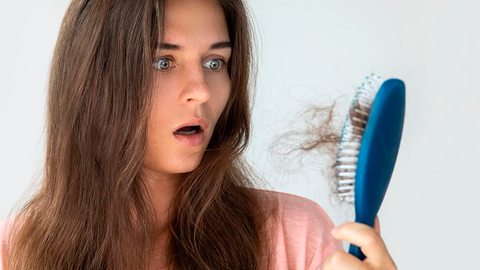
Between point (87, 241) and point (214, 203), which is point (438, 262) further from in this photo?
point (87, 241)

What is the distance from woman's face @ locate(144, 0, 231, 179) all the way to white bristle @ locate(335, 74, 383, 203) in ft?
1.10

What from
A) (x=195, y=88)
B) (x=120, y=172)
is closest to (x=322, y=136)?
(x=195, y=88)

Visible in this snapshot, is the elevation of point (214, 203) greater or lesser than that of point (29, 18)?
lesser

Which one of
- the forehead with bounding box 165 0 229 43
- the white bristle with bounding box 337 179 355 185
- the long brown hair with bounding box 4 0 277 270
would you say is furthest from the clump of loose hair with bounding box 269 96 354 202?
the forehead with bounding box 165 0 229 43

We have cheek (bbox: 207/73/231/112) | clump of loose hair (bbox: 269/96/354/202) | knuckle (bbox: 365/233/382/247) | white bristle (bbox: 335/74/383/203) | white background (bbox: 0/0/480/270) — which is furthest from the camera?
white background (bbox: 0/0/480/270)

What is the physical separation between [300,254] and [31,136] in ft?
3.14

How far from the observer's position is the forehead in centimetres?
133

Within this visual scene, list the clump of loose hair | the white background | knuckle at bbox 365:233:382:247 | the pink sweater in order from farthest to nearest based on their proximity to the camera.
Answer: the white background
the pink sweater
the clump of loose hair
knuckle at bbox 365:233:382:247

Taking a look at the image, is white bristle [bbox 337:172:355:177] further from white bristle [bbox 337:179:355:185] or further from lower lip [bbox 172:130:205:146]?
lower lip [bbox 172:130:205:146]

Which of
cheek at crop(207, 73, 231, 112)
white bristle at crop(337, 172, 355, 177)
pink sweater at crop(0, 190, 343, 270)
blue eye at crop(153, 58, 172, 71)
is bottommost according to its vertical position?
pink sweater at crop(0, 190, 343, 270)

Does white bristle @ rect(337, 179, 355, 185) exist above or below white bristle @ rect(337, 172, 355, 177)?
below

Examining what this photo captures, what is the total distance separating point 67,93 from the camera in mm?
1416

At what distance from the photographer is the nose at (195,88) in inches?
52.1

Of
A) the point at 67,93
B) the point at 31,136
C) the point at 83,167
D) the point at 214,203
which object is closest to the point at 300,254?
the point at 214,203
